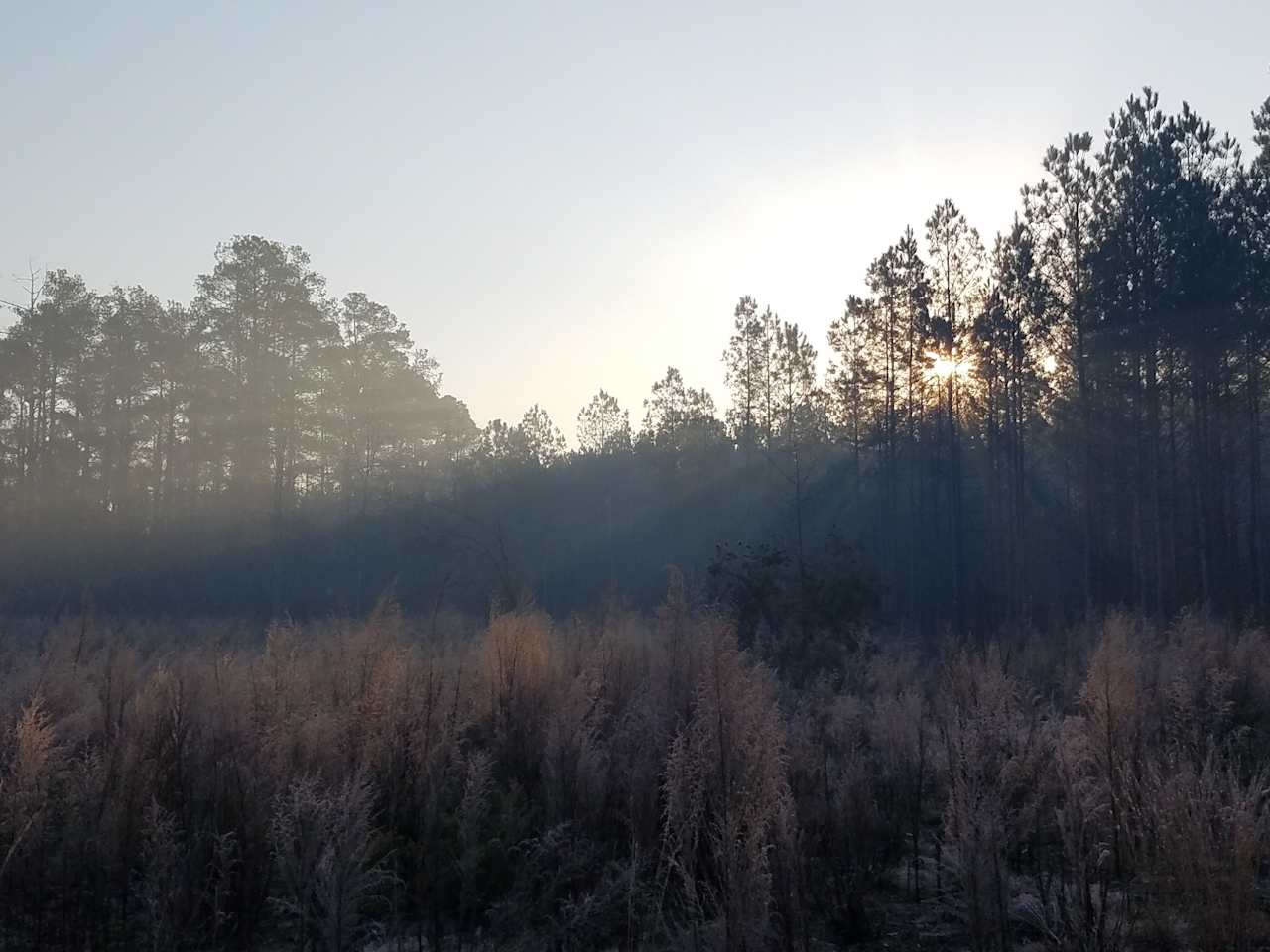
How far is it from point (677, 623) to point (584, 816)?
86.7 inches

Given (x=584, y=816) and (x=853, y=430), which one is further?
(x=853, y=430)

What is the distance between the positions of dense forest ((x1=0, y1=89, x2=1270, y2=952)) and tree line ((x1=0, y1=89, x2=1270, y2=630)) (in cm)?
17

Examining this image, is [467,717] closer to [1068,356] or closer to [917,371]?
[1068,356]

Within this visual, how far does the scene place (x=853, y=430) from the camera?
47094mm

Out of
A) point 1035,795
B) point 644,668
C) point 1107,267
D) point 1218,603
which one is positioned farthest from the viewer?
point 1218,603

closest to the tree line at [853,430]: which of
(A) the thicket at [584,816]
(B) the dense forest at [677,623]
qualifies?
(B) the dense forest at [677,623]

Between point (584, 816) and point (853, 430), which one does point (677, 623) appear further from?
point (853, 430)

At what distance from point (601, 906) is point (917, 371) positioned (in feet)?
118

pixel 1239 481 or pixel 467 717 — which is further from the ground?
pixel 1239 481

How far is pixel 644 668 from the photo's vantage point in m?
11.9

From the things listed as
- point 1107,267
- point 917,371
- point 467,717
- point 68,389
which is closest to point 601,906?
point 467,717

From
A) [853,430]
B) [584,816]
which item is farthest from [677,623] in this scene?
[853,430]

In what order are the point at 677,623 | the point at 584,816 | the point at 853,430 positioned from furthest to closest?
the point at 853,430 → the point at 677,623 → the point at 584,816

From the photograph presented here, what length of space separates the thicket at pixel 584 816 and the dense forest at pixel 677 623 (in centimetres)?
4
